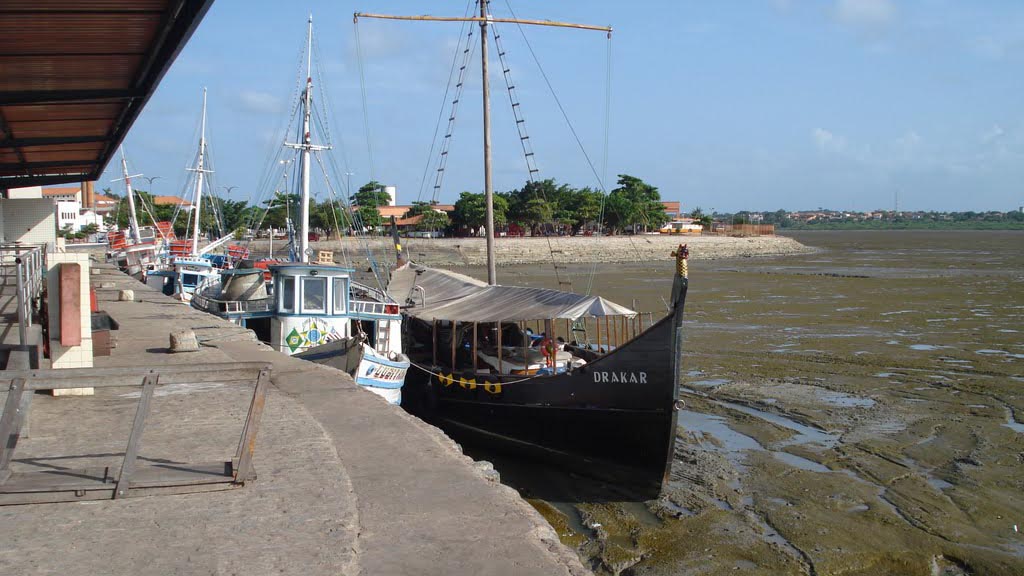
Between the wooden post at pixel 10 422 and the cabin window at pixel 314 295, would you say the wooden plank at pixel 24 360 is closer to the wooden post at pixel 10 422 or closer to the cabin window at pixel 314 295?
the wooden post at pixel 10 422

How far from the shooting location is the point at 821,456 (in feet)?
43.8

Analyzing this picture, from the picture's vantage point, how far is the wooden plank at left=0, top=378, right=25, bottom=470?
5.78m

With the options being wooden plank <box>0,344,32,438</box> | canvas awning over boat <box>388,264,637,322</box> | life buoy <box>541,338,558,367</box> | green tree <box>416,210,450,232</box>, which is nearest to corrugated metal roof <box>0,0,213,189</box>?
wooden plank <box>0,344,32,438</box>

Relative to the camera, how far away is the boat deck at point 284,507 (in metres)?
5.17

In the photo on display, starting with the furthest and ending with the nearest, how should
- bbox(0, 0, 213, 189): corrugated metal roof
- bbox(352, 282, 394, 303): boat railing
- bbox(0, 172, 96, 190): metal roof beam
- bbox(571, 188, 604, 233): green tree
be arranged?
bbox(571, 188, 604, 233): green tree → bbox(352, 282, 394, 303): boat railing → bbox(0, 172, 96, 190): metal roof beam → bbox(0, 0, 213, 189): corrugated metal roof

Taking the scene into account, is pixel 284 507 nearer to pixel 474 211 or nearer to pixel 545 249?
pixel 545 249

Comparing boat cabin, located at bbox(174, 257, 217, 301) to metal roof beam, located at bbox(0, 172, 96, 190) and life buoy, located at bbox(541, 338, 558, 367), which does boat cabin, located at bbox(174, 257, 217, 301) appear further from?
life buoy, located at bbox(541, 338, 558, 367)

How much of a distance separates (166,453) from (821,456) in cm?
987

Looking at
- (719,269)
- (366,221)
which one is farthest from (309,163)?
(366,221)

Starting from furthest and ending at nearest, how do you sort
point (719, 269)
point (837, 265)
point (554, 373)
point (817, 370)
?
point (837, 265) → point (719, 269) → point (817, 370) → point (554, 373)

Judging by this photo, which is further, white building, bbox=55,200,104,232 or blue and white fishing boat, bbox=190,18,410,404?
white building, bbox=55,200,104,232

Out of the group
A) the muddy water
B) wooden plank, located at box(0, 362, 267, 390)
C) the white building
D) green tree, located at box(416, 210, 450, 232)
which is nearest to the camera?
wooden plank, located at box(0, 362, 267, 390)

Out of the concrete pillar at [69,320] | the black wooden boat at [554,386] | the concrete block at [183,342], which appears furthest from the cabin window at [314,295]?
Result: the concrete pillar at [69,320]

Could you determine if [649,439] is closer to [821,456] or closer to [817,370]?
[821,456]
